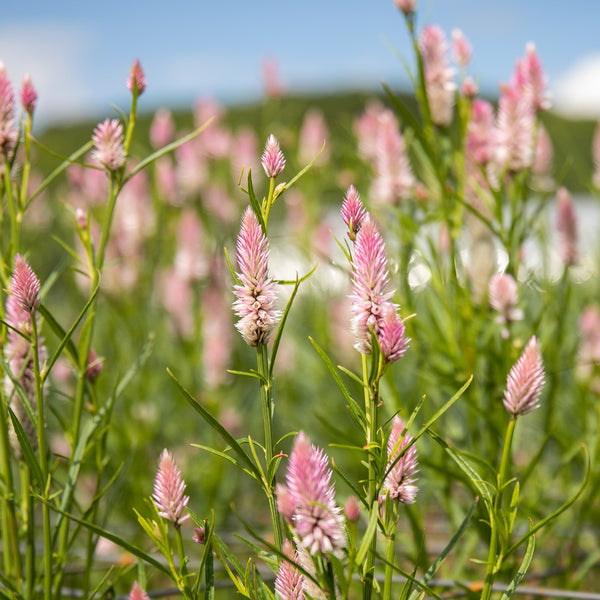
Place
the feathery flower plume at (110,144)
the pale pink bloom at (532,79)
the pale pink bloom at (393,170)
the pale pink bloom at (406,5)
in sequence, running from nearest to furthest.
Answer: the feathery flower plume at (110,144), the pale pink bloom at (406,5), the pale pink bloom at (532,79), the pale pink bloom at (393,170)

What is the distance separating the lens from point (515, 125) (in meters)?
1.09

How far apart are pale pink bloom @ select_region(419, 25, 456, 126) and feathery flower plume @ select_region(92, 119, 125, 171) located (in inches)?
22.8

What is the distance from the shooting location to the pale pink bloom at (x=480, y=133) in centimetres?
115

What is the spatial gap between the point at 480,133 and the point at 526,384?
28.5 inches

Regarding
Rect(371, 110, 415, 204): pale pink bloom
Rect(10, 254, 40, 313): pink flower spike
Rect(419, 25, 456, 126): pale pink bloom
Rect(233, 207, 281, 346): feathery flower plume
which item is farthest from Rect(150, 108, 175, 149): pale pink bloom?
Rect(233, 207, 281, 346): feathery flower plume

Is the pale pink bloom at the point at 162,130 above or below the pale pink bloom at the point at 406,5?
below

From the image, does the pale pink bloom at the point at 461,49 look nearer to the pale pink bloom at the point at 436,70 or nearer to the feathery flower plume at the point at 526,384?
the pale pink bloom at the point at 436,70

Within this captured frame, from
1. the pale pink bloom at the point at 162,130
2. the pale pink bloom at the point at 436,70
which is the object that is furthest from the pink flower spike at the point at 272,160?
the pale pink bloom at the point at 162,130

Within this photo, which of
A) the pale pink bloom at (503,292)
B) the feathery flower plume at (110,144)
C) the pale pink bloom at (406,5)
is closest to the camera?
the feathery flower plume at (110,144)

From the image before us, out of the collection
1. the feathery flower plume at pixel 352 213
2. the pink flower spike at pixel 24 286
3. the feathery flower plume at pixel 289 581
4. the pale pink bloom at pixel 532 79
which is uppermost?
the pale pink bloom at pixel 532 79

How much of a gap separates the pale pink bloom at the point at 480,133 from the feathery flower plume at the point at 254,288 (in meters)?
0.69

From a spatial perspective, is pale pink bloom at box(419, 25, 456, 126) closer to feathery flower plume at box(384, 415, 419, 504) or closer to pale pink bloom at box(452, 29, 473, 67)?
pale pink bloom at box(452, 29, 473, 67)

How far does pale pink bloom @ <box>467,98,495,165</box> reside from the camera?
1.15m

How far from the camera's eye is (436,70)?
1.16 metres
